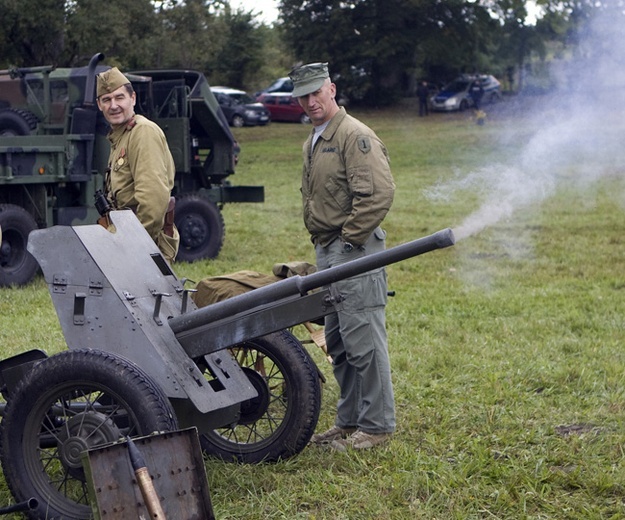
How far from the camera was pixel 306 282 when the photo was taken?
4332 mm


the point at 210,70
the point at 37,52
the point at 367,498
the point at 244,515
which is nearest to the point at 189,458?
the point at 244,515

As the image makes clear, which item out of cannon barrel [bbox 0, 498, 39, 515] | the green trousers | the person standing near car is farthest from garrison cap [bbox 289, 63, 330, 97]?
cannon barrel [bbox 0, 498, 39, 515]

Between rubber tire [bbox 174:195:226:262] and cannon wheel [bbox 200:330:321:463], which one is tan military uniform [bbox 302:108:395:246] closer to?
cannon wheel [bbox 200:330:321:463]

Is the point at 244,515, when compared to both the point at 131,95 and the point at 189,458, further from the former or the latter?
the point at 131,95

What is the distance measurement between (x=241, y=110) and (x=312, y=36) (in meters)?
3.27

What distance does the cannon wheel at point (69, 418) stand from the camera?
4.14 m

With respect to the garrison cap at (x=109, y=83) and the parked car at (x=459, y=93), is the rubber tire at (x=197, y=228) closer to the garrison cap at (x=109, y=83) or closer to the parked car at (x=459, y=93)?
the garrison cap at (x=109, y=83)

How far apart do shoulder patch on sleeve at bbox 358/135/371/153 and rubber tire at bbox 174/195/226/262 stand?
7.08 m

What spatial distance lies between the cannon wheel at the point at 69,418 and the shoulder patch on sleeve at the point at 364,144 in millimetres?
1504

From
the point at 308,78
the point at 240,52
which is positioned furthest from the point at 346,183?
the point at 240,52

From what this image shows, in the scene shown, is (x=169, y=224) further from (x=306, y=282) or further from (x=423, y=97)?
(x=423, y=97)

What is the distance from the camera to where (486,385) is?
20.5 feet

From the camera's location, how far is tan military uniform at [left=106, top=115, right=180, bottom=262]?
541 cm

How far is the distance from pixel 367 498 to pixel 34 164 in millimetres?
6996
